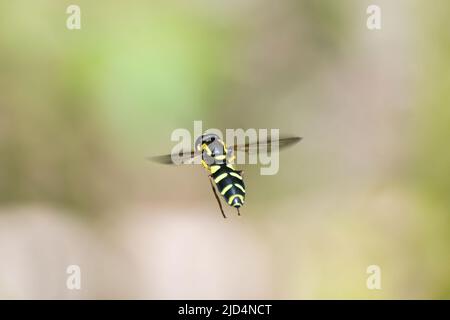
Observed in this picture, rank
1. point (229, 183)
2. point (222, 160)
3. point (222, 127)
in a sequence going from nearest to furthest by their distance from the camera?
point (229, 183) → point (222, 160) → point (222, 127)

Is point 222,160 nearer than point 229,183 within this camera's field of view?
No

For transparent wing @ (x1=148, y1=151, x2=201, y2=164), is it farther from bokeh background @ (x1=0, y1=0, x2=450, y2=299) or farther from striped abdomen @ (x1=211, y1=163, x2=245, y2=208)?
bokeh background @ (x1=0, y1=0, x2=450, y2=299)

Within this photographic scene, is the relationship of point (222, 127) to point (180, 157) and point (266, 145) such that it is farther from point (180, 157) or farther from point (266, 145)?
point (180, 157)

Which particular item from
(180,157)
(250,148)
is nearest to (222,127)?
(250,148)

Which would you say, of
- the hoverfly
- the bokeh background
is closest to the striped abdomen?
the hoverfly

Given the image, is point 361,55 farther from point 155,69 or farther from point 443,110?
point 155,69

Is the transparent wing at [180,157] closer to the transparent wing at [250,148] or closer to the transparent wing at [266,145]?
the transparent wing at [250,148]

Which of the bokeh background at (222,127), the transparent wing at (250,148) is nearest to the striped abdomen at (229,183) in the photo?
the transparent wing at (250,148)
